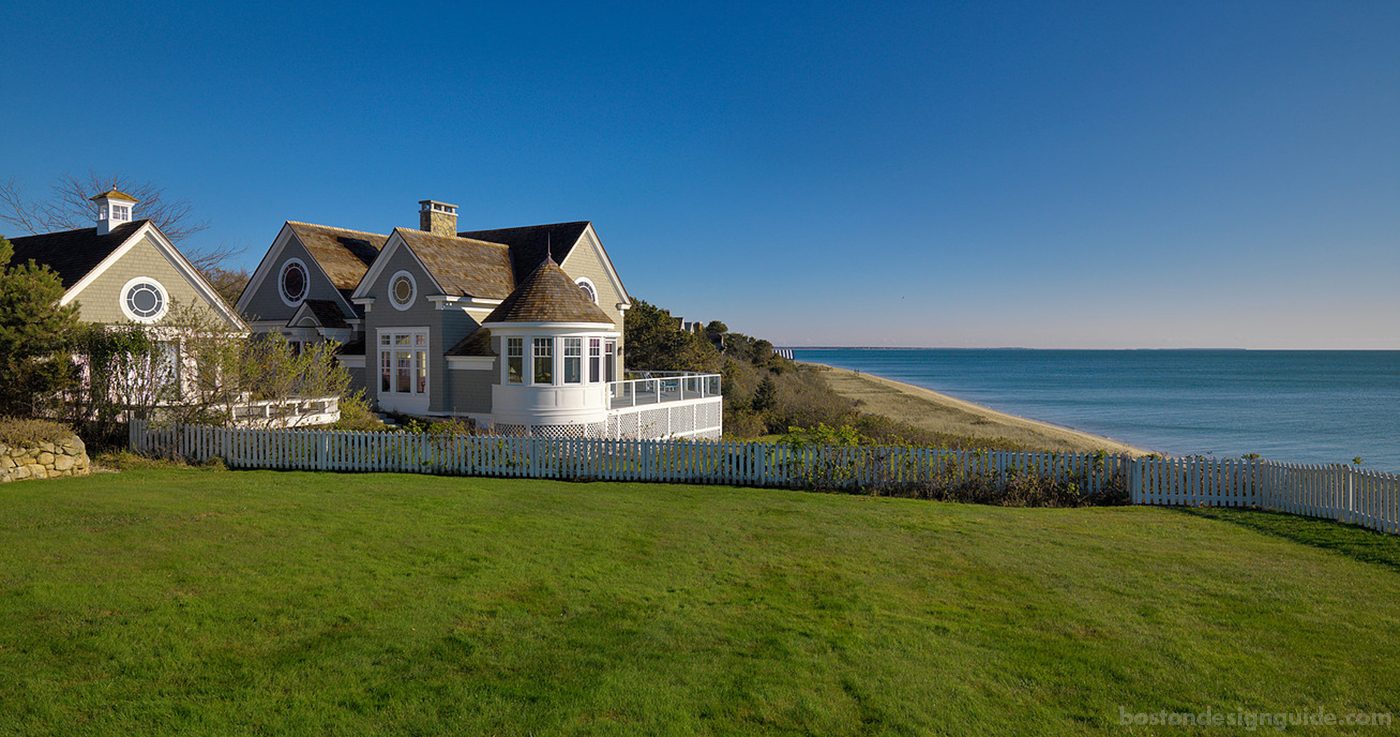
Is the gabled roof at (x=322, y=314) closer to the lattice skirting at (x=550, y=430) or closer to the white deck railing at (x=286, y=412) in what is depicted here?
the white deck railing at (x=286, y=412)

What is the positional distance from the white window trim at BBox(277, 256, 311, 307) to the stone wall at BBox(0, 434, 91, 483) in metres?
12.7

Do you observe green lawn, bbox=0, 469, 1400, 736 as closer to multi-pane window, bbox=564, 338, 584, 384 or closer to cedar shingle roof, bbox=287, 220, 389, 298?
multi-pane window, bbox=564, 338, 584, 384

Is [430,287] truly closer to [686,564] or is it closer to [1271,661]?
[686,564]

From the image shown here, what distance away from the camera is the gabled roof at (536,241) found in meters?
27.3

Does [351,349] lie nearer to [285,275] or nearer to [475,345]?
[285,275]

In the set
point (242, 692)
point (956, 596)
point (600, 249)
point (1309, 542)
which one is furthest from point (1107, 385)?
point (242, 692)

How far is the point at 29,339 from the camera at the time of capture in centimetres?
1656

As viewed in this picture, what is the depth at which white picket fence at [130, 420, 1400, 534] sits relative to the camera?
44.2 ft

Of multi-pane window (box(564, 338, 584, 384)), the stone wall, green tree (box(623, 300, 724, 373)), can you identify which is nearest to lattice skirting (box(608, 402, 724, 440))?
multi-pane window (box(564, 338, 584, 384))

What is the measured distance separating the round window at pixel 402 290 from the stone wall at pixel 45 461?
9.90 m

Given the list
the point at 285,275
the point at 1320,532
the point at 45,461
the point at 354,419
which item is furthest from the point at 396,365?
the point at 1320,532

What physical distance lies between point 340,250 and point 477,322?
8.71 meters

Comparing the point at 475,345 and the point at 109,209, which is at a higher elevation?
the point at 109,209

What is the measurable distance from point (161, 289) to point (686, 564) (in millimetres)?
20828
